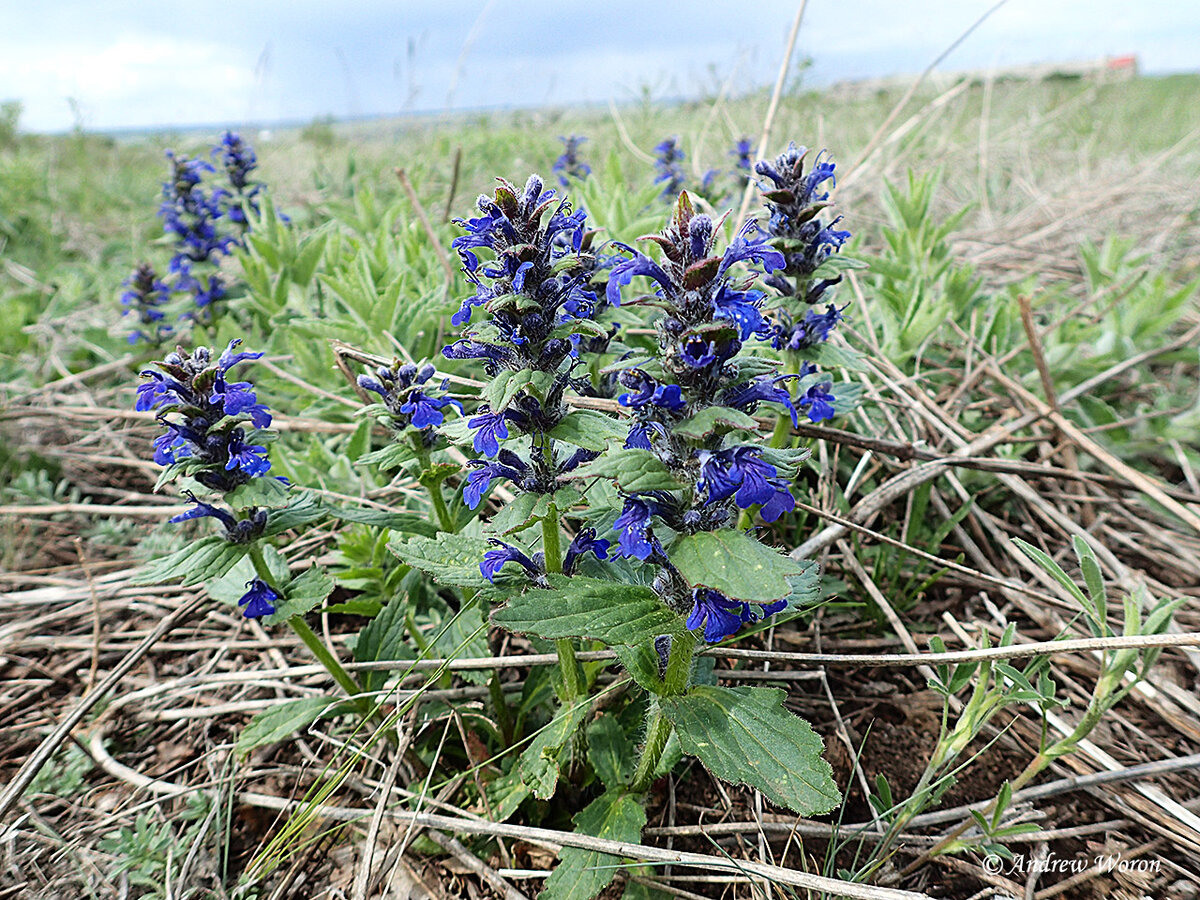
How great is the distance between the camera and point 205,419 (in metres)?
2.02

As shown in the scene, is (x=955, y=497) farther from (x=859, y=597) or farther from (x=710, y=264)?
(x=710, y=264)

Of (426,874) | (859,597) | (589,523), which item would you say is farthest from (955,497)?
(426,874)

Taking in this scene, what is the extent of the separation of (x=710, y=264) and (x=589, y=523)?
2.51 feet

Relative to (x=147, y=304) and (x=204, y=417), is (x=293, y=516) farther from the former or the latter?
(x=147, y=304)

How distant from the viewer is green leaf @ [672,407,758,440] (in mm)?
1412

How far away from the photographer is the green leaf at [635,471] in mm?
1477

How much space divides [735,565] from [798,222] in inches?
59.1

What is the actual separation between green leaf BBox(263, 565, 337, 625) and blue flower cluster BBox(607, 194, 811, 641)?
1150 mm

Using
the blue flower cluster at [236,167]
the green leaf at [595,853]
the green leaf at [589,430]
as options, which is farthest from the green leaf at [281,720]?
the blue flower cluster at [236,167]

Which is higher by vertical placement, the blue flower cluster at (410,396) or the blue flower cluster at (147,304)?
the blue flower cluster at (410,396)

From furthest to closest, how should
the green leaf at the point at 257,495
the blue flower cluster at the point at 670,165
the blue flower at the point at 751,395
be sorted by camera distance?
the blue flower cluster at the point at 670,165
the green leaf at the point at 257,495
the blue flower at the point at 751,395

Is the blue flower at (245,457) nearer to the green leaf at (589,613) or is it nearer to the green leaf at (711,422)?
the green leaf at (589,613)

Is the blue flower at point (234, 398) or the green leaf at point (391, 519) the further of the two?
the green leaf at point (391, 519)

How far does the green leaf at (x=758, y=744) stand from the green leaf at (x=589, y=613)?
22cm
